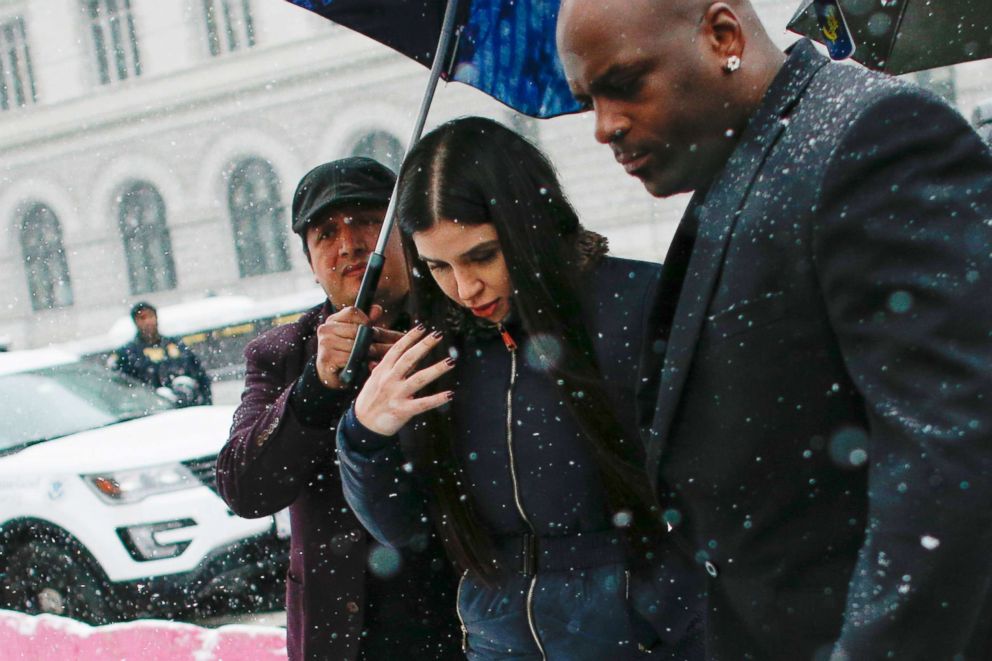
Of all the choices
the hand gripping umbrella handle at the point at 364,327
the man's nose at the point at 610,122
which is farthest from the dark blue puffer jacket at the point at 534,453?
the man's nose at the point at 610,122

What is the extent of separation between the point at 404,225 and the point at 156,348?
720 centimetres

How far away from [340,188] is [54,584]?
439cm

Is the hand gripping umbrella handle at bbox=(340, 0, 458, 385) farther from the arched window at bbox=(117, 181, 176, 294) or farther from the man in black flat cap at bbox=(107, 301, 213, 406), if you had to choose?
the arched window at bbox=(117, 181, 176, 294)

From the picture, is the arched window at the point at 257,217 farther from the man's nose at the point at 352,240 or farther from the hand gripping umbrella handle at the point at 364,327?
the hand gripping umbrella handle at the point at 364,327

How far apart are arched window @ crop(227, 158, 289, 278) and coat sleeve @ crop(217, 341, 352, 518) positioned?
72.5 ft

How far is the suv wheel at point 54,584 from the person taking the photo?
596 cm

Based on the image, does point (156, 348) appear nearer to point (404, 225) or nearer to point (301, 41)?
point (404, 225)

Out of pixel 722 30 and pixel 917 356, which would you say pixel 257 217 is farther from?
pixel 917 356

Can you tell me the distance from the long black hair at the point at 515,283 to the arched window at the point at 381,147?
20446mm

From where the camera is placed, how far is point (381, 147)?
891 inches

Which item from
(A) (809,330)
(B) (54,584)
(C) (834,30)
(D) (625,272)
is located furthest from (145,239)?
(A) (809,330)

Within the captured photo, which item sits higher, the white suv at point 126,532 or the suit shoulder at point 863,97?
the suit shoulder at point 863,97

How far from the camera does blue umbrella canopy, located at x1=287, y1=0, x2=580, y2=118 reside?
98.7 inches

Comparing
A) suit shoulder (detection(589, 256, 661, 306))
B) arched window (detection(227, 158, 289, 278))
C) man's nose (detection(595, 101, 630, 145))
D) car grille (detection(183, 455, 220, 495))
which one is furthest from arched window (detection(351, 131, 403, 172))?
man's nose (detection(595, 101, 630, 145))
